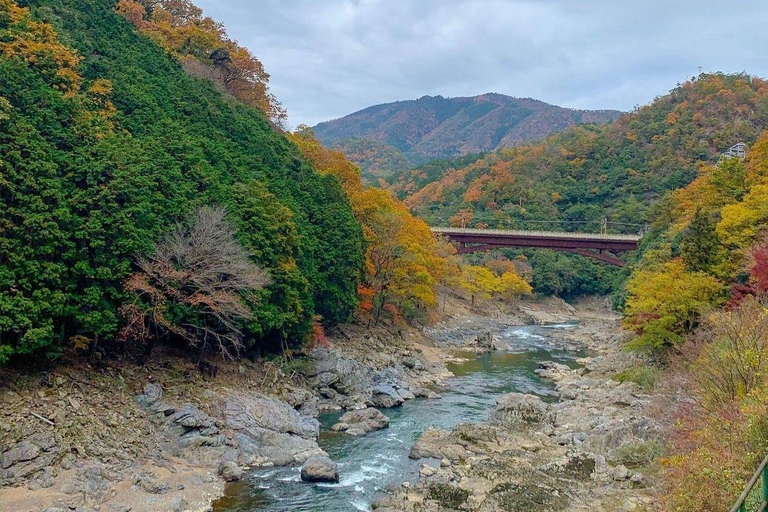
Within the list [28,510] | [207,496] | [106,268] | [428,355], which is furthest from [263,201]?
[428,355]

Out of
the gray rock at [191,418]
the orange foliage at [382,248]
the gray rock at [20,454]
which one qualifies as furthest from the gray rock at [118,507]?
the orange foliage at [382,248]

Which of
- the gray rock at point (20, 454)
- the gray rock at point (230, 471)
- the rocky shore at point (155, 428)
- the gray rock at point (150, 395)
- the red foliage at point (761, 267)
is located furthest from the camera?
the red foliage at point (761, 267)

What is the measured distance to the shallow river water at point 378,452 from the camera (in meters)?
15.7

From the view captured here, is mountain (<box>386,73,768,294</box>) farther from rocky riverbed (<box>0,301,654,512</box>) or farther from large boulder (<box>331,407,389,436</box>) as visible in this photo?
large boulder (<box>331,407,389,436</box>)

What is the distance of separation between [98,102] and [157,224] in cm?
818

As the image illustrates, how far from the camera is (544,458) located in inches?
753

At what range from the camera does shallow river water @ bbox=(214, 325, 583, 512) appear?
15.7m

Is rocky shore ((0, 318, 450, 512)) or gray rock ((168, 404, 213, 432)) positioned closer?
rocky shore ((0, 318, 450, 512))

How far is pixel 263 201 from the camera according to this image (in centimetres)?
2648

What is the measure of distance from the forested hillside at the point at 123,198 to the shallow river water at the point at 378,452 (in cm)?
628

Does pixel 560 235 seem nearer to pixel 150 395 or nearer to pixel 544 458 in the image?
pixel 544 458

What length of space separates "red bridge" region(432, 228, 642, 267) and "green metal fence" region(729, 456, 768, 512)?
51467 millimetres

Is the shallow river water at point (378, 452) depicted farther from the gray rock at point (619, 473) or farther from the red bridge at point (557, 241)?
the red bridge at point (557, 241)

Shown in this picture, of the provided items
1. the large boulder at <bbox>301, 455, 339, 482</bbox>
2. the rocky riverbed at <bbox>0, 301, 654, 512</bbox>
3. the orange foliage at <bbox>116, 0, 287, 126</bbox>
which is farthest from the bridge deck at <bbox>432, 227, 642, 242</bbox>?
the large boulder at <bbox>301, 455, 339, 482</bbox>
